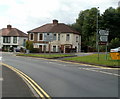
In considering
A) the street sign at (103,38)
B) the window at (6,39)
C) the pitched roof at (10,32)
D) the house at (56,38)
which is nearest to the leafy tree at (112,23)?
the house at (56,38)

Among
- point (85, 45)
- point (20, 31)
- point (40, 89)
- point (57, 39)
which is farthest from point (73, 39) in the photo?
point (40, 89)

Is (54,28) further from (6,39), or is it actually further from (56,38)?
(6,39)

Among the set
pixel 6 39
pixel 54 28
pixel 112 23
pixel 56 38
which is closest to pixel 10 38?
pixel 6 39

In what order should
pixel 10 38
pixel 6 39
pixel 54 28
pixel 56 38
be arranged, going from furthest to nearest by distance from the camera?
pixel 6 39
pixel 10 38
pixel 54 28
pixel 56 38

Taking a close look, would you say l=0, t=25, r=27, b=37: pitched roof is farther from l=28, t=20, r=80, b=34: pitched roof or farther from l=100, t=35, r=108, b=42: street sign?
l=100, t=35, r=108, b=42: street sign

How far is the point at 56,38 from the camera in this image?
6544cm

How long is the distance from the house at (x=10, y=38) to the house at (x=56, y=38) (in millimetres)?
13342

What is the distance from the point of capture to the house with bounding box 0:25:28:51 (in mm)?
80250

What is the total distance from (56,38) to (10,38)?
20.8m

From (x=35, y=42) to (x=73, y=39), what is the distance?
996 centimetres

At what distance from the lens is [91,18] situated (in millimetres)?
73062

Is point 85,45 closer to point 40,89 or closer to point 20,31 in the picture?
point 20,31

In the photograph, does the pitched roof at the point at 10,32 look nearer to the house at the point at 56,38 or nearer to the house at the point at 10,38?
the house at the point at 10,38

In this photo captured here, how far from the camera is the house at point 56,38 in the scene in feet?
212
